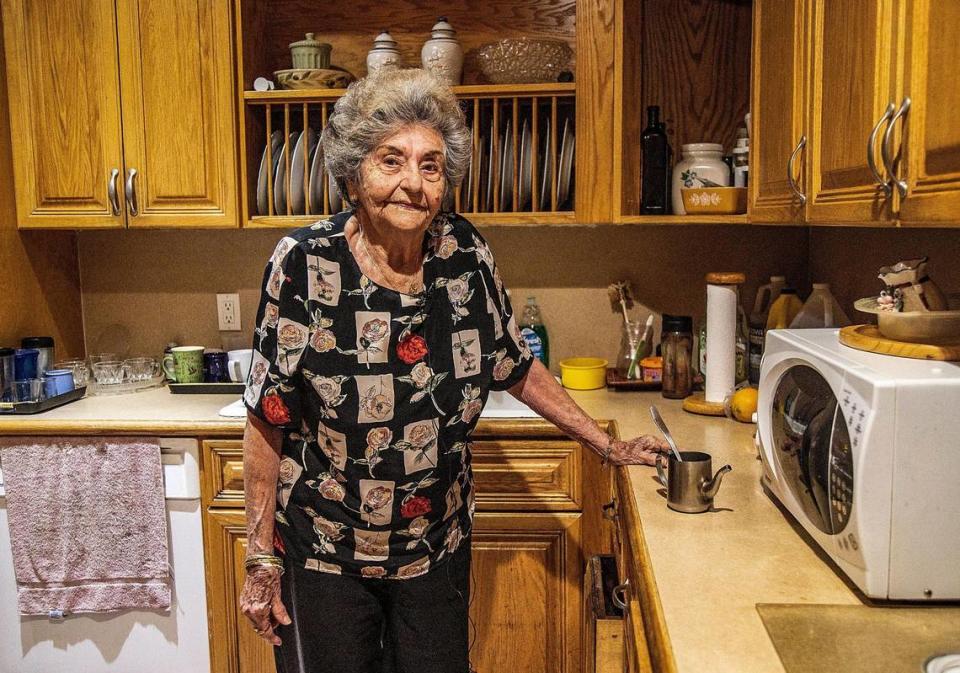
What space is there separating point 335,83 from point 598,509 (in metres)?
1.35

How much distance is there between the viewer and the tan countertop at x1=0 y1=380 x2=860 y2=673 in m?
0.98

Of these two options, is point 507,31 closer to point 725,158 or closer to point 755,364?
point 725,158

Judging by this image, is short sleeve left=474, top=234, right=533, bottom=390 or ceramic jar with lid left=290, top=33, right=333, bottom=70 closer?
short sleeve left=474, top=234, right=533, bottom=390

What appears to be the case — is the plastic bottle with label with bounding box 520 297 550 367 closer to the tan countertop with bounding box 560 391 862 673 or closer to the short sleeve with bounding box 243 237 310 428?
the tan countertop with bounding box 560 391 862 673

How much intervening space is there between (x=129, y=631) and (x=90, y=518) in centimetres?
31

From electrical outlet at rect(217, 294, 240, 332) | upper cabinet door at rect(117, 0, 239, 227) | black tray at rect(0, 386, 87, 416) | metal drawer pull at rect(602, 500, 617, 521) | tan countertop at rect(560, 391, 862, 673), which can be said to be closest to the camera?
tan countertop at rect(560, 391, 862, 673)

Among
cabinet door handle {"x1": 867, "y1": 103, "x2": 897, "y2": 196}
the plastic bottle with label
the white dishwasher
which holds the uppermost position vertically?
cabinet door handle {"x1": 867, "y1": 103, "x2": 897, "y2": 196}

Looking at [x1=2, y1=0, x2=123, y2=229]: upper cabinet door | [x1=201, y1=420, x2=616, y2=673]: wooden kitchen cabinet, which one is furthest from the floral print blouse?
[x1=2, y1=0, x2=123, y2=229]: upper cabinet door

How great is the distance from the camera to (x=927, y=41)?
1087 millimetres

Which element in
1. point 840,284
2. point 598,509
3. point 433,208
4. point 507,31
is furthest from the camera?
point 507,31

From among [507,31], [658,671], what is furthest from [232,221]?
[658,671]

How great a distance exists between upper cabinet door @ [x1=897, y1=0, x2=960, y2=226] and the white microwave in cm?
20

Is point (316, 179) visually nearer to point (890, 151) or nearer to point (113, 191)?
point (113, 191)

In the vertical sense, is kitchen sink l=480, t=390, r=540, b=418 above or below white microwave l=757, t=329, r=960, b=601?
below
